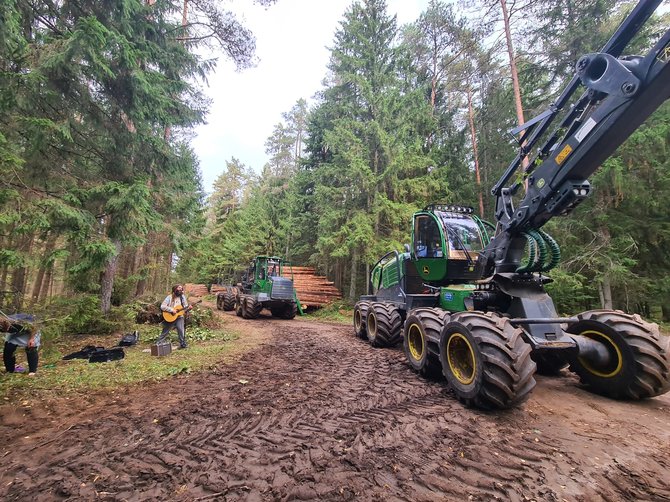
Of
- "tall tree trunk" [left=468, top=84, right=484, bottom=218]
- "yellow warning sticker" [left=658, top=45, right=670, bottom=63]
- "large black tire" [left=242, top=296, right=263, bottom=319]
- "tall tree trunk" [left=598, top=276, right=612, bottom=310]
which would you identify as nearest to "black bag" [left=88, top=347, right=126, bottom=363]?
"large black tire" [left=242, top=296, right=263, bottom=319]

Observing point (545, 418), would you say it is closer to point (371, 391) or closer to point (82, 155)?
point (371, 391)

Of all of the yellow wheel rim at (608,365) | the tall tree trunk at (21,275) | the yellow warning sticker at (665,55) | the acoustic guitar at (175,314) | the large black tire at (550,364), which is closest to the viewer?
the yellow warning sticker at (665,55)

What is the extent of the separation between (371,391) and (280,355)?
2.90 metres

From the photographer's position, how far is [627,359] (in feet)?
11.9

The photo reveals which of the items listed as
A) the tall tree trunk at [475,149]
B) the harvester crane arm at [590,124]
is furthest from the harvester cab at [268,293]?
the tall tree trunk at [475,149]

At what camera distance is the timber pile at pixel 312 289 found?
16.0 m

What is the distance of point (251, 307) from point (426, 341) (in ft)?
32.6

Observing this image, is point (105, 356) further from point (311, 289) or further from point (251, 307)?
point (311, 289)

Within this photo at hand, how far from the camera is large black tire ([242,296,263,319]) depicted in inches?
516

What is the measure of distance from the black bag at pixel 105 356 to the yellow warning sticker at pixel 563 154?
7882 mm

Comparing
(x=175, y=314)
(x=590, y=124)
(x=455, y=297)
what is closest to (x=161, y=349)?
(x=175, y=314)

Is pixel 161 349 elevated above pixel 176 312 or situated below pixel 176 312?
below

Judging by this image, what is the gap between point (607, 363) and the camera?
151 inches

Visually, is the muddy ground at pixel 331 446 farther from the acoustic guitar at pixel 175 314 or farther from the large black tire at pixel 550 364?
the acoustic guitar at pixel 175 314
